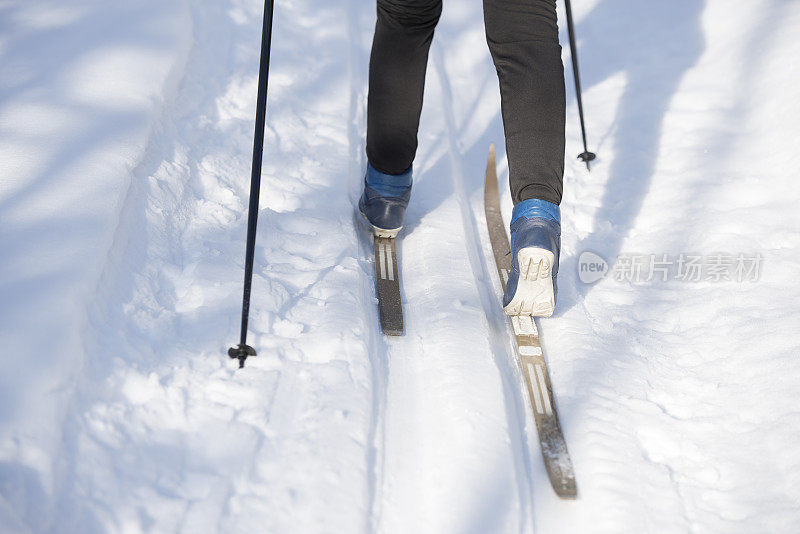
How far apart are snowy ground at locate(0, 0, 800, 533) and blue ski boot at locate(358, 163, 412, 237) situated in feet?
0.50

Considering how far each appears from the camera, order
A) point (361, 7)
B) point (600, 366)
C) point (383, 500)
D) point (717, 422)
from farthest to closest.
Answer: point (361, 7), point (600, 366), point (717, 422), point (383, 500)

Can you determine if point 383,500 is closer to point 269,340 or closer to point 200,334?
point 269,340

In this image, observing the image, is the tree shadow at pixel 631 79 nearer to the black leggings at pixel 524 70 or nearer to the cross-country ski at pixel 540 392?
the cross-country ski at pixel 540 392

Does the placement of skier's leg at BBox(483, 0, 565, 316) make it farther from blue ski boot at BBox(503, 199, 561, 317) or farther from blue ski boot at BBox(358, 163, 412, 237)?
blue ski boot at BBox(358, 163, 412, 237)

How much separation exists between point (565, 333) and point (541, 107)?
777 mm

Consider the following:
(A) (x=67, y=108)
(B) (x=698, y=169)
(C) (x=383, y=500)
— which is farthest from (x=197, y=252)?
(B) (x=698, y=169)

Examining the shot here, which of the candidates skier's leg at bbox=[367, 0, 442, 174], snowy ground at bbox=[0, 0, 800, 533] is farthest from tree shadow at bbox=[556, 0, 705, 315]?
skier's leg at bbox=[367, 0, 442, 174]

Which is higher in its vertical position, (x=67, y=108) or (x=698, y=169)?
(x=67, y=108)

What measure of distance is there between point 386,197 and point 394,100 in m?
0.35

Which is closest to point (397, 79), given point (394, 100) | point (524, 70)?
point (394, 100)

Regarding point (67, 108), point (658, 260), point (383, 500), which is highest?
point (67, 108)

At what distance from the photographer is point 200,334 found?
5.75ft

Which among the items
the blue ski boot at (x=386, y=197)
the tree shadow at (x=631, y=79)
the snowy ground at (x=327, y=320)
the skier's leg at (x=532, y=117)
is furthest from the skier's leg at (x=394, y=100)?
the tree shadow at (x=631, y=79)

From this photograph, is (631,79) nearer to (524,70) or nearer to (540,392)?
(524,70)
